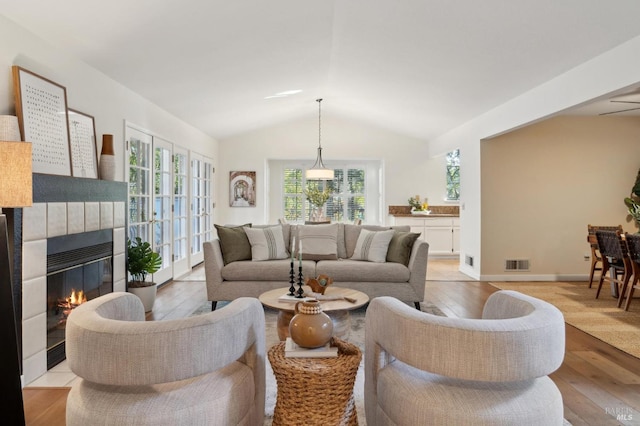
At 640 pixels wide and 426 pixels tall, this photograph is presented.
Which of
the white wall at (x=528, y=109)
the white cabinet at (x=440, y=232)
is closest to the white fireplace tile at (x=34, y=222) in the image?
the white wall at (x=528, y=109)

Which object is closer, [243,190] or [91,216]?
[91,216]

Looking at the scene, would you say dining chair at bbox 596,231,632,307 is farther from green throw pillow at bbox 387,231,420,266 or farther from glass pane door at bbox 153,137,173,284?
glass pane door at bbox 153,137,173,284

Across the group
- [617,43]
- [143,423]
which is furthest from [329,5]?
[143,423]

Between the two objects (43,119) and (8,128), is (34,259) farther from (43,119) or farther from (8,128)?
(43,119)

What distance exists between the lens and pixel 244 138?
29.3 feet

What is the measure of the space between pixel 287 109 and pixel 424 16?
444 centimetres

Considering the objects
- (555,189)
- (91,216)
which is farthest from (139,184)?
(555,189)

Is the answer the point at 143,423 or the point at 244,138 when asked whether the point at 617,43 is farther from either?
the point at 244,138

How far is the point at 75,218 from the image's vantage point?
125 inches

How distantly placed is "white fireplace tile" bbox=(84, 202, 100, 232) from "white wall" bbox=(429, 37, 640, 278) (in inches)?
167

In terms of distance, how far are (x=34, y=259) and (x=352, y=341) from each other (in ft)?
A: 7.58

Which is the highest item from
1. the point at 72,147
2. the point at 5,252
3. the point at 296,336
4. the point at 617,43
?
the point at 617,43

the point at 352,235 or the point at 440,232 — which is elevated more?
the point at 352,235

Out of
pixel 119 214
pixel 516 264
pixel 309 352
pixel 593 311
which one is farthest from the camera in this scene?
pixel 516 264
